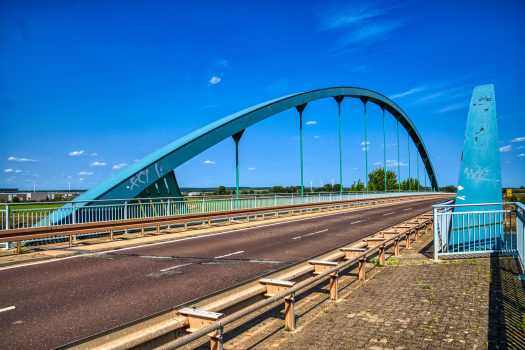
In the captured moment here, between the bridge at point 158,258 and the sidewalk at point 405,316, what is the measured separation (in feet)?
1.54

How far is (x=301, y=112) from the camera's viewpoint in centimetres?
3164

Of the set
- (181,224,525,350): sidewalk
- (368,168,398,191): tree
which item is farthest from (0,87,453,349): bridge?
(368,168,398,191): tree

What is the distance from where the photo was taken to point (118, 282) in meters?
6.89

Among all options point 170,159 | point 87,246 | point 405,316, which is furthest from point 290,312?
point 170,159

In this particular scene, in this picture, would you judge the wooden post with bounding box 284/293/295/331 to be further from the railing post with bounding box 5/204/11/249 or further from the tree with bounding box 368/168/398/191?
the tree with bounding box 368/168/398/191

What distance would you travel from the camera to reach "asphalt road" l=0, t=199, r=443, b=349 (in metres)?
4.71

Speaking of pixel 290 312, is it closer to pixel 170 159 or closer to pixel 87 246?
pixel 87 246

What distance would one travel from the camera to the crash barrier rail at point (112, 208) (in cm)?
1162

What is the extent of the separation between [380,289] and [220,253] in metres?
4.86

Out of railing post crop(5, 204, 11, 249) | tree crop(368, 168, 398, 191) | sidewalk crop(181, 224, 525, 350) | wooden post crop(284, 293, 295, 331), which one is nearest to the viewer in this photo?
sidewalk crop(181, 224, 525, 350)

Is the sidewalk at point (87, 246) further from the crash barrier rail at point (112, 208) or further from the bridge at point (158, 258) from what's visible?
the crash barrier rail at point (112, 208)

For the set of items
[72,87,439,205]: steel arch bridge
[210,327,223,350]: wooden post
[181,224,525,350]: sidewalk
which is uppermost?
[72,87,439,205]: steel arch bridge

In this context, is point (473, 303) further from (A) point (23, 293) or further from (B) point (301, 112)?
(B) point (301, 112)

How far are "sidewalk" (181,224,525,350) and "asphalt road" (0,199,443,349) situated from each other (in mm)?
1383
